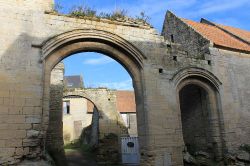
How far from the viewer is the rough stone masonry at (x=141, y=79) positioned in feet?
20.8

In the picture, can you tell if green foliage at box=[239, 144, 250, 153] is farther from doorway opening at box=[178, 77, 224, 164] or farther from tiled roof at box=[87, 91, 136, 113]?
tiled roof at box=[87, 91, 136, 113]

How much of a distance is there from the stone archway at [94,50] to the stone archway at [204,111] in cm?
137

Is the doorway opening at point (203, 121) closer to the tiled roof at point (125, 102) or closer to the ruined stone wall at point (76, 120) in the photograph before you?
the tiled roof at point (125, 102)

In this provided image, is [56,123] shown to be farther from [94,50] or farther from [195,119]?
[195,119]

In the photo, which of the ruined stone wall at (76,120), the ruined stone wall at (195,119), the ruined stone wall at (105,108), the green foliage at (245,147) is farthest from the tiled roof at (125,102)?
the green foliage at (245,147)

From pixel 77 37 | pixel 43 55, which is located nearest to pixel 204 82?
pixel 77 37

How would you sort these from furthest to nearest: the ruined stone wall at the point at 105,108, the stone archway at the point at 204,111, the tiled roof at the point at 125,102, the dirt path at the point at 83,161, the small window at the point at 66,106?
the small window at the point at 66,106 < the tiled roof at the point at 125,102 < the ruined stone wall at the point at 105,108 < the dirt path at the point at 83,161 < the stone archway at the point at 204,111

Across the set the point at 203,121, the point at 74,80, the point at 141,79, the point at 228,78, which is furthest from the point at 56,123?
the point at 74,80

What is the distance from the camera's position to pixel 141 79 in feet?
26.6

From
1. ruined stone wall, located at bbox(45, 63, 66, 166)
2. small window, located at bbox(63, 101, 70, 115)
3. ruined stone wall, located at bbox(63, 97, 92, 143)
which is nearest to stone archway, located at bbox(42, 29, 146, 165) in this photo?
ruined stone wall, located at bbox(45, 63, 66, 166)

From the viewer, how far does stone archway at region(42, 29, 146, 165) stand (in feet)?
22.7

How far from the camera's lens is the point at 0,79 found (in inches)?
247

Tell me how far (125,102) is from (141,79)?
16.2 m

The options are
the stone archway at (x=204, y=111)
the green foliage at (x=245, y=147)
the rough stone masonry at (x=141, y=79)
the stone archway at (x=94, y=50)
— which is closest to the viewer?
the rough stone masonry at (x=141, y=79)
